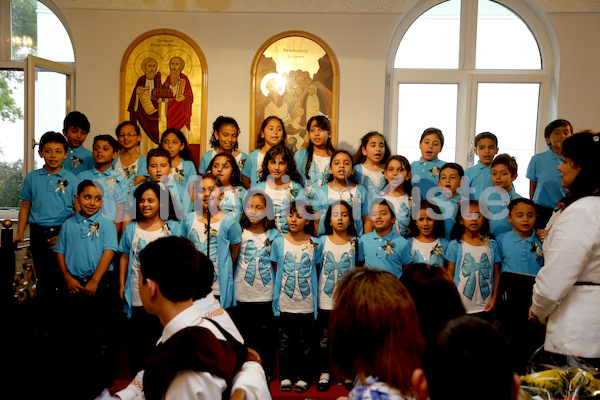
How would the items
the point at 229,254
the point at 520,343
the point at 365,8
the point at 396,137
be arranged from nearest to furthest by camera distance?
the point at 520,343 → the point at 229,254 → the point at 365,8 → the point at 396,137

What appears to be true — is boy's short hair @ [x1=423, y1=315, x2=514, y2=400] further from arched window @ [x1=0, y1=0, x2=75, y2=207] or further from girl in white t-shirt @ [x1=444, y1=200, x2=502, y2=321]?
arched window @ [x1=0, y1=0, x2=75, y2=207]

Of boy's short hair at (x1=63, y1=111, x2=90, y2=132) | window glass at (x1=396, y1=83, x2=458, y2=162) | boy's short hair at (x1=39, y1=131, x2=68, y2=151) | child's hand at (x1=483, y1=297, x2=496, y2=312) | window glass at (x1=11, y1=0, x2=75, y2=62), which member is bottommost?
child's hand at (x1=483, y1=297, x2=496, y2=312)

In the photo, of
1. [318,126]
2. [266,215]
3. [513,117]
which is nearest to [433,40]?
[513,117]

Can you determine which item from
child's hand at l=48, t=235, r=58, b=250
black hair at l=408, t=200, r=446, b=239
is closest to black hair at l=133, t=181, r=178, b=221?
child's hand at l=48, t=235, r=58, b=250

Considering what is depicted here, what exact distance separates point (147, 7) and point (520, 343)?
16.0 ft

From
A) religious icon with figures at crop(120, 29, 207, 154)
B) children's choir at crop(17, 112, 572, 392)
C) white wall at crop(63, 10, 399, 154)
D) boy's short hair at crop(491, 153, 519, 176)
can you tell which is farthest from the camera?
religious icon with figures at crop(120, 29, 207, 154)

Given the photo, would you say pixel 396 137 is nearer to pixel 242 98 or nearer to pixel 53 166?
pixel 242 98

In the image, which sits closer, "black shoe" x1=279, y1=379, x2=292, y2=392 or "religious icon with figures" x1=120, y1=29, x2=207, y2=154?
"black shoe" x1=279, y1=379, x2=292, y2=392

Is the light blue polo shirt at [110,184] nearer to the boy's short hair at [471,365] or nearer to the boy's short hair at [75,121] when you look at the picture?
the boy's short hair at [75,121]

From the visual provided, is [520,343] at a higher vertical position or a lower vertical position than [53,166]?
lower

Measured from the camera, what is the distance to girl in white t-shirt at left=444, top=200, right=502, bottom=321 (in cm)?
393

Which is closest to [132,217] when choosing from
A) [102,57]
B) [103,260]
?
[103,260]

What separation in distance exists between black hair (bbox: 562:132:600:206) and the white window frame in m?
3.55

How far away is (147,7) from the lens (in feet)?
18.3
